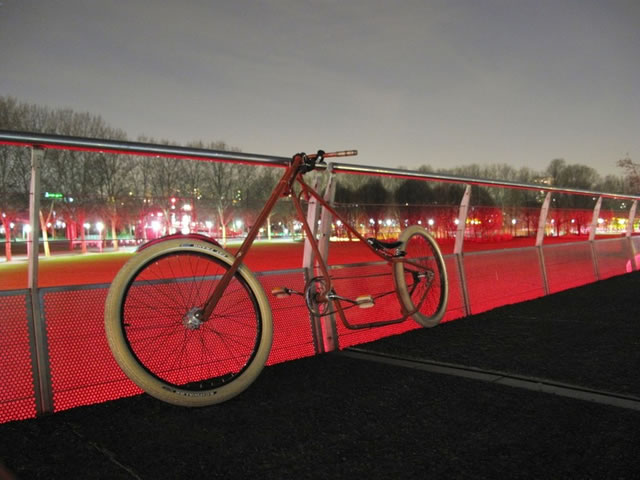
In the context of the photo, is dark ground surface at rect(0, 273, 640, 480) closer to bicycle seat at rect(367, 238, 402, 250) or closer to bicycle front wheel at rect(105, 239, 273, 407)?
bicycle front wheel at rect(105, 239, 273, 407)

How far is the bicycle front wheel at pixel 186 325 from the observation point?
9.59 ft

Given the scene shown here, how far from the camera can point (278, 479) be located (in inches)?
84.6

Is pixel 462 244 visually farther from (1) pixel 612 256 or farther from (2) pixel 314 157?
(1) pixel 612 256

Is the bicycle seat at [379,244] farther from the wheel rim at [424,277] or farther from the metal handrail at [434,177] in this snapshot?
the metal handrail at [434,177]

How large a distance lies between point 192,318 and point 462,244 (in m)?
4.03

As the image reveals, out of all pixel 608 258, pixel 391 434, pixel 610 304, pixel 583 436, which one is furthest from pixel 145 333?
pixel 608 258

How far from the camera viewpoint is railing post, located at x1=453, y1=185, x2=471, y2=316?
241 inches

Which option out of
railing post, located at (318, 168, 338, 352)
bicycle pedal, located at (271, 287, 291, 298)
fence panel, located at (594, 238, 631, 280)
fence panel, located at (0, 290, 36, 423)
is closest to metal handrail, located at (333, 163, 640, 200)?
railing post, located at (318, 168, 338, 352)

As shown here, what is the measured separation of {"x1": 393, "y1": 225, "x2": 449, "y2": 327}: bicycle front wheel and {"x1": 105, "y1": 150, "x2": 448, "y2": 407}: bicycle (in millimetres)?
1402

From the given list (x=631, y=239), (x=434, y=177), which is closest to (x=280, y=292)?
(x=434, y=177)

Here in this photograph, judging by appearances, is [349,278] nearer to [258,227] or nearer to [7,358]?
[258,227]

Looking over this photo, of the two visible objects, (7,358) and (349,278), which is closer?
(7,358)

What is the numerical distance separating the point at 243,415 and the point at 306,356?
1.34 m

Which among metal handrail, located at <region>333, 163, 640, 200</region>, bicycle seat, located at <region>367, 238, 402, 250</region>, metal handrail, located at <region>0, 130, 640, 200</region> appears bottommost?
bicycle seat, located at <region>367, 238, 402, 250</region>
